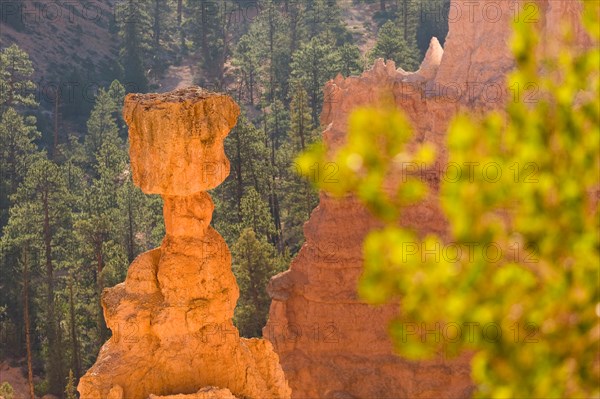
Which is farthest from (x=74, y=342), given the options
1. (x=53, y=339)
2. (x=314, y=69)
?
(x=314, y=69)

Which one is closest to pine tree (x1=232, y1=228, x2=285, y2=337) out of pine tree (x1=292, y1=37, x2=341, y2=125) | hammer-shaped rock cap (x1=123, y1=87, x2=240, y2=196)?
hammer-shaped rock cap (x1=123, y1=87, x2=240, y2=196)

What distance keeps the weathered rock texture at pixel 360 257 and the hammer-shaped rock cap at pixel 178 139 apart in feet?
30.5

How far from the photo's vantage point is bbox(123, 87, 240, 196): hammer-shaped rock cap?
576 inches

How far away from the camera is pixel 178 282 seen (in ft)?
48.6

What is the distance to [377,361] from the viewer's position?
2425cm

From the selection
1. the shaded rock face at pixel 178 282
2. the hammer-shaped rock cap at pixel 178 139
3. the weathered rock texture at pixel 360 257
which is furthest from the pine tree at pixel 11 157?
the hammer-shaped rock cap at pixel 178 139

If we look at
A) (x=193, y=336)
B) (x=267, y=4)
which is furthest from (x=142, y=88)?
(x=193, y=336)

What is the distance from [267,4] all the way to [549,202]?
173 feet

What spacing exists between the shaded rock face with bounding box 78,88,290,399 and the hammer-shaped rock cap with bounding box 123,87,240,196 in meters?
0.01

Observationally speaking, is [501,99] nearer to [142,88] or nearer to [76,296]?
[76,296]

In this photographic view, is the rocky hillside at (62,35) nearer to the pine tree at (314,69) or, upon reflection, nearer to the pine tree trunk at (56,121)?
the pine tree trunk at (56,121)

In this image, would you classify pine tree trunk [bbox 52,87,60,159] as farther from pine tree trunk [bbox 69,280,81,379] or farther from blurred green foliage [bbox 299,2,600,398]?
blurred green foliage [bbox 299,2,600,398]

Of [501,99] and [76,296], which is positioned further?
[76,296]

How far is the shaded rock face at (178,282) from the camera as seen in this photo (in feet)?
48.1
